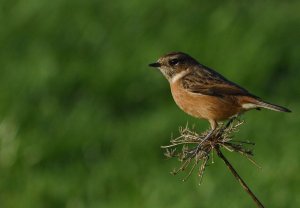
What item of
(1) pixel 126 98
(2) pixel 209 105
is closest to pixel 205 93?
(2) pixel 209 105

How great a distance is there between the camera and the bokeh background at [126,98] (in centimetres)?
1042

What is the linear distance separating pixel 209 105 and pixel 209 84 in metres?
0.45

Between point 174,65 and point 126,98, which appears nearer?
point 174,65

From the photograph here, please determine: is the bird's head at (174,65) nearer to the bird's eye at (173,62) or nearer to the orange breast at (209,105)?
the bird's eye at (173,62)

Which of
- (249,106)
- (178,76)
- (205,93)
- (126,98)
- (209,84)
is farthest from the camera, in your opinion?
(126,98)

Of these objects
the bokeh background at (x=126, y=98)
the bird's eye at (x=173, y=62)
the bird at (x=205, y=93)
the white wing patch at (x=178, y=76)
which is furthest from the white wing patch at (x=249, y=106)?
the bokeh background at (x=126, y=98)

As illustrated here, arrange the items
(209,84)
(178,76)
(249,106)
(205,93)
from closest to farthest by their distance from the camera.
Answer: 1. (249,106)
2. (205,93)
3. (209,84)
4. (178,76)

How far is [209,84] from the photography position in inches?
277

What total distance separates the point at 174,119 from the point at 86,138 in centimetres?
115

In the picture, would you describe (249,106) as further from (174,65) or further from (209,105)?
(174,65)

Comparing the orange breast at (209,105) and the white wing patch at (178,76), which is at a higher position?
the white wing patch at (178,76)

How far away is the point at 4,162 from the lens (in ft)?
36.4

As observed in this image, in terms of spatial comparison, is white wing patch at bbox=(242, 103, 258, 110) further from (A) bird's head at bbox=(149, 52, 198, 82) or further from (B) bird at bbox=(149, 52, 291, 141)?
(A) bird's head at bbox=(149, 52, 198, 82)

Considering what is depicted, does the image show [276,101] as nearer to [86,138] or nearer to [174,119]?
[174,119]
